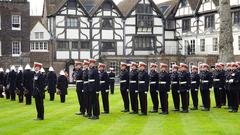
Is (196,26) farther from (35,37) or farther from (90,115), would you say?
(90,115)

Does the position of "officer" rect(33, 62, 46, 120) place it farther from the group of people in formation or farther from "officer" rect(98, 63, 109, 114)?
"officer" rect(98, 63, 109, 114)

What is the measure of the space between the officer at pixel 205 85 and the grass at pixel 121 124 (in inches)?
15.8

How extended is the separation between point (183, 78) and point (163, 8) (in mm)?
34238

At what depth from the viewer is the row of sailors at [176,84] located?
18297 millimetres

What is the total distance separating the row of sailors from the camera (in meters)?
18.3

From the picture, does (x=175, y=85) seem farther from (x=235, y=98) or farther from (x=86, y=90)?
(x=86, y=90)

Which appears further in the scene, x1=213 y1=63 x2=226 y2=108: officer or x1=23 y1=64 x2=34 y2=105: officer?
x1=23 y1=64 x2=34 y2=105: officer

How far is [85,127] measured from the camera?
14.5m

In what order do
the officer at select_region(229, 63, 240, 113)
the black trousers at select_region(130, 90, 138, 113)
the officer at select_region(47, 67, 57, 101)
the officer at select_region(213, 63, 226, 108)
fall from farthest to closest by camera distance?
the officer at select_region(47, 67, 57, 101)
the officer at select_region(213, 63, 226, 108)
the officer at select_region(229, 63, 240, 113)
the black trousers at select_region(130, 90, 138, 113)

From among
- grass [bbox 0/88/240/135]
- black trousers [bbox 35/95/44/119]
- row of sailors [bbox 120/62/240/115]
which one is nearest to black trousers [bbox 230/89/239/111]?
row of sailors [bbox 120/62/240/115]

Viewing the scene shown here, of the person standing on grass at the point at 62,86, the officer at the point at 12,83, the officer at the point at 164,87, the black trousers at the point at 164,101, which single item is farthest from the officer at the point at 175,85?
the officer at the point at 12,83

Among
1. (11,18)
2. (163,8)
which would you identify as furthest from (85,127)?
(163,8)

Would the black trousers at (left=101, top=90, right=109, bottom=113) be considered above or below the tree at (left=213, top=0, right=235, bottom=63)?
below

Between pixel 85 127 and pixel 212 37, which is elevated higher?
pixel 212 37
